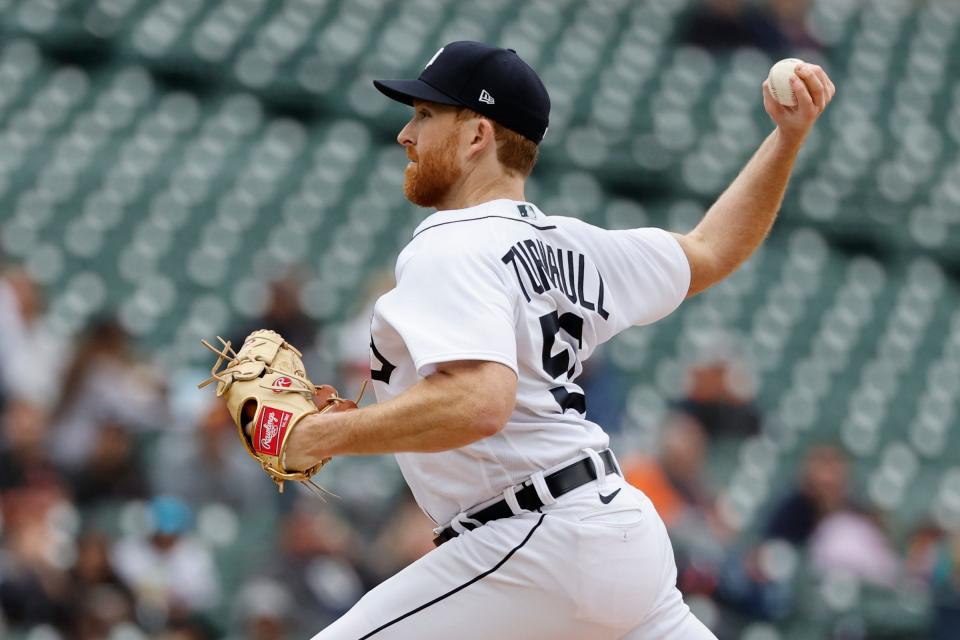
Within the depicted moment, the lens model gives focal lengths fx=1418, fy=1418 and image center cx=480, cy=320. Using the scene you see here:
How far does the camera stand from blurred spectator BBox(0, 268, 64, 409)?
5.77 m

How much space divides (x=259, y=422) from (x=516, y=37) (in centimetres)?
708

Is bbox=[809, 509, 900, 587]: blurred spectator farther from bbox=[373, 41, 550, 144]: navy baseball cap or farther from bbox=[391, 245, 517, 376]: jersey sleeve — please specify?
bbox=[391, 245, 517, 376]: jersey sleeve

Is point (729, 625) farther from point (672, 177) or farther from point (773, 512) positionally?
point (672, 177)

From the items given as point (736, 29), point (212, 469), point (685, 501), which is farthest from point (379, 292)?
point (736, 29)

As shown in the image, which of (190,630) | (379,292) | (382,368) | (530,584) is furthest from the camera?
(379,292)

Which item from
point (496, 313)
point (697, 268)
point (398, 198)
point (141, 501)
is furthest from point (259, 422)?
point (398, 198)

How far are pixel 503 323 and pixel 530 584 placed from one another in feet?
1.50

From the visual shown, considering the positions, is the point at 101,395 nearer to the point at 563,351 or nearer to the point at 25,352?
the point at 25,352

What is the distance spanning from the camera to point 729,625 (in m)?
5.96

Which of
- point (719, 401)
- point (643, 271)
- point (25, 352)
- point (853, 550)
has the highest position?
point (643, 271)

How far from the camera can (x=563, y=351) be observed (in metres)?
2.58

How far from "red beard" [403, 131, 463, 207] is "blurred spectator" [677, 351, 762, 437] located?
4264mm

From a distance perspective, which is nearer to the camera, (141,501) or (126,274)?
(141,501)

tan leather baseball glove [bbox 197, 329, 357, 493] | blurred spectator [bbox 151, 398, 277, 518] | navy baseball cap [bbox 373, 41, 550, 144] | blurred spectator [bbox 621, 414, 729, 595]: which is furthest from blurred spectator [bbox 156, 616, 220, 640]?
navy baseball cap [bbox 373, 41, 550, 144]
